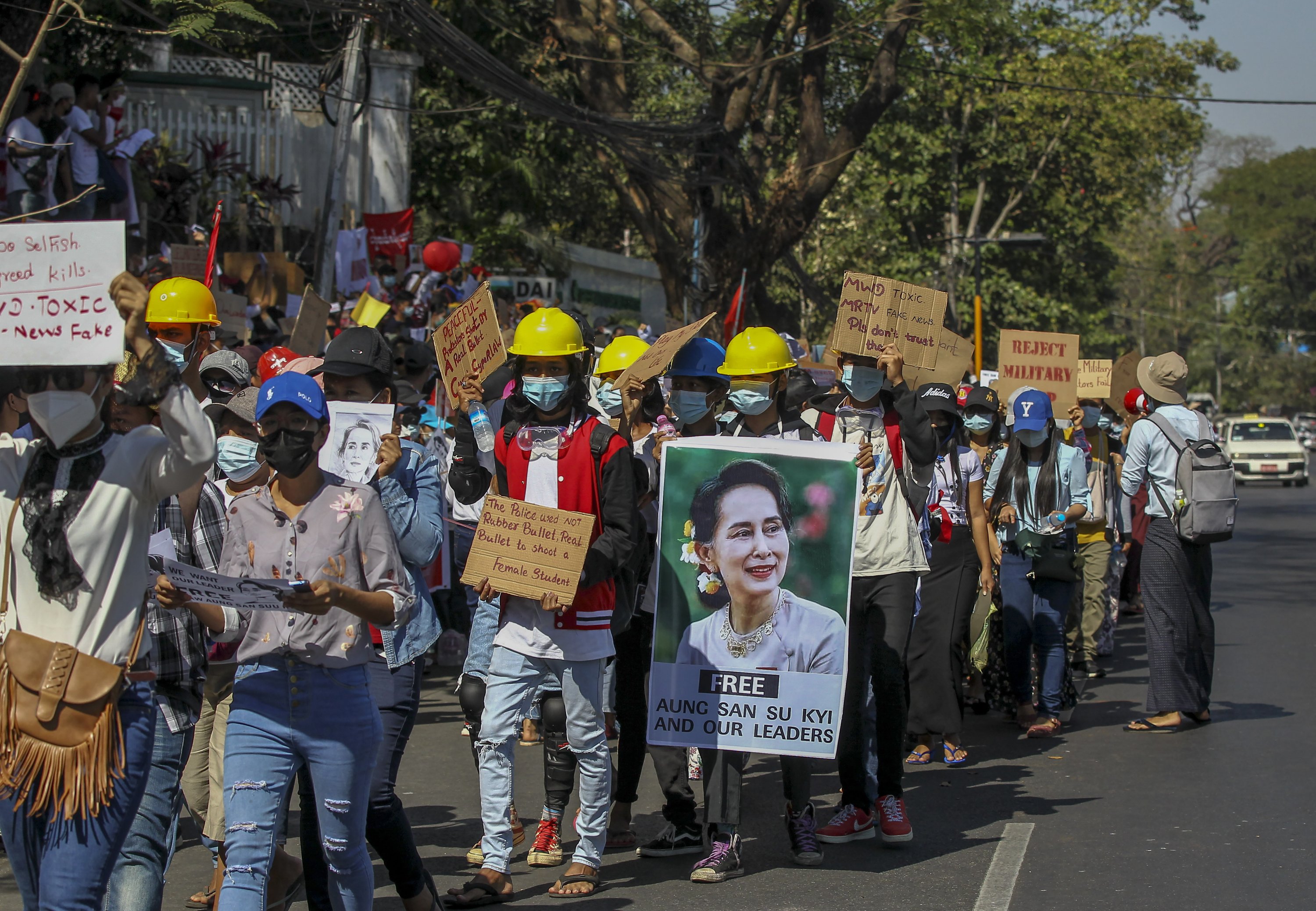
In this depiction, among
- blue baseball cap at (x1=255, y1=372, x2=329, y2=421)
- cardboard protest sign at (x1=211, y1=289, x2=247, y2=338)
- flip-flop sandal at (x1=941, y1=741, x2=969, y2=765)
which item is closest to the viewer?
blue baseball cap at (x1=255, y1=372, x2=329, y2=421)

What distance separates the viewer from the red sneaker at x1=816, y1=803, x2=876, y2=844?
6238mm

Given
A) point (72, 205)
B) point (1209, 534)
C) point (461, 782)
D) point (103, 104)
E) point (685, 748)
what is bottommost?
point (461, 782)

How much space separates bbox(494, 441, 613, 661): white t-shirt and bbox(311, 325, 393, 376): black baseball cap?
69 cm

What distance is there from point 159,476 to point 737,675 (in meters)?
2.71

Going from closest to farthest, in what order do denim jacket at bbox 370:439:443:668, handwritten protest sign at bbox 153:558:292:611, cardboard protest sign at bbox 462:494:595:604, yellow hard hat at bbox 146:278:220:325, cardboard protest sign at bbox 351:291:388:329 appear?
handwritten protest sign at bbox 153:558:292:611, denim jacket at bbox 370:439:443:668, cardboard protest sign at bbox 462:494:595:604, yellow hard hat at bbox 146:278:220:325, cardboard protest sign at bbox 351:291:388:329

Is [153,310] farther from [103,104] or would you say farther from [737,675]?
[103,104]

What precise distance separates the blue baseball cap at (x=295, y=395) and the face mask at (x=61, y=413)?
0.53m

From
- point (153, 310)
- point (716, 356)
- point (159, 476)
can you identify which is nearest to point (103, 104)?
point (153, 310)

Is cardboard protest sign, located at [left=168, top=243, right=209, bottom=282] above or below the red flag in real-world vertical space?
below

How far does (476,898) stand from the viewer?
5.27m

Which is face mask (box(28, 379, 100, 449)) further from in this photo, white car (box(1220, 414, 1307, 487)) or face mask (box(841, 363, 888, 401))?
white car (box(1220, 414, 1307, 487))

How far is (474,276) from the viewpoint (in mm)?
15414

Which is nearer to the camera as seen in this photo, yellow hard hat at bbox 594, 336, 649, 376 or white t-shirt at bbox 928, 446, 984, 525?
yellow hard hat at bbox 594, 336, 649, 376

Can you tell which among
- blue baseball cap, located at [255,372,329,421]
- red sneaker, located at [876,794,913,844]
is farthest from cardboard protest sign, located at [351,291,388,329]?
blue baseball cap, located at [255,372,329,421]
